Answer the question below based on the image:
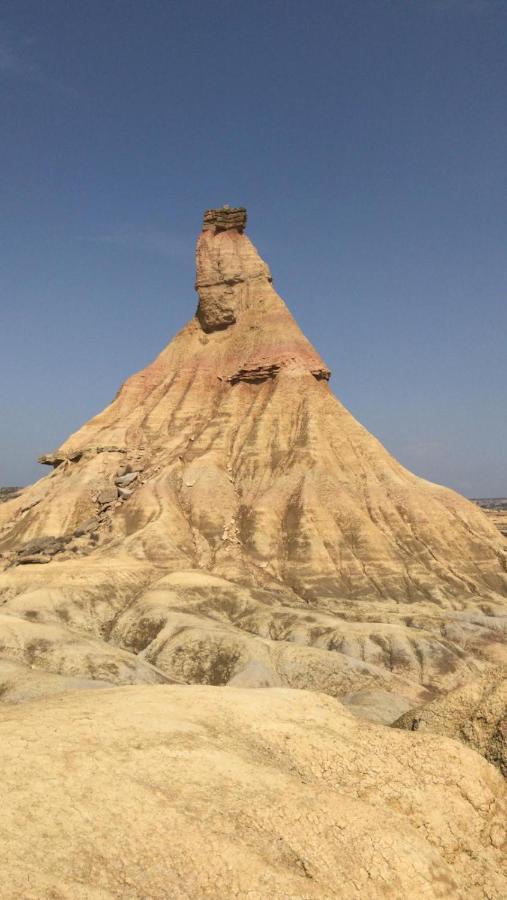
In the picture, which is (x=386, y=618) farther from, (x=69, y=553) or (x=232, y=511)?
(x=69, y=553)

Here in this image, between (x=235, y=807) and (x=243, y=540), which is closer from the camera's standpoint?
(x=235, y=807)

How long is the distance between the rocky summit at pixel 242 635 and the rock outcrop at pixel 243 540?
0.29 metres

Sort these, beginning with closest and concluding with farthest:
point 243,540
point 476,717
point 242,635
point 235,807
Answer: point 235,807
point 476,717
point 242,635
point 243,540

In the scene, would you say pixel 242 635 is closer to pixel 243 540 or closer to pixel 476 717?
pixel 243 540

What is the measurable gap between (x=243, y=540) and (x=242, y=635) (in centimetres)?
2331

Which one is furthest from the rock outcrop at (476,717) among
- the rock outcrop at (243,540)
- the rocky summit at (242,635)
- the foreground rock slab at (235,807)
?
the rock outcrop at (243,540)

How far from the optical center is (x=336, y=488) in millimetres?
77188

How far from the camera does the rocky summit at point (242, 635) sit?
13078 mm

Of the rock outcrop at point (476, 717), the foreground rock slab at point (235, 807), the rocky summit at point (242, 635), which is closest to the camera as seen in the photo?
the foreground rock slab at point (235, 807)

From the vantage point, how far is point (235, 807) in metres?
14.0

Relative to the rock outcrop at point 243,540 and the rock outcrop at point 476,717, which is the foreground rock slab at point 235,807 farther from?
the rock outcrop at point 243,540

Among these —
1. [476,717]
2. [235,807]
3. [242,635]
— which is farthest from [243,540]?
[235,807]

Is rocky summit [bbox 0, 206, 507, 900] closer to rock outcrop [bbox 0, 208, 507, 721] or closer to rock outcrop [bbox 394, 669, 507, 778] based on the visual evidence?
rock outcrop [bbox 0, 208, 507, 721]

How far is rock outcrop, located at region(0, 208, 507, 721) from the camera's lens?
159 feet
